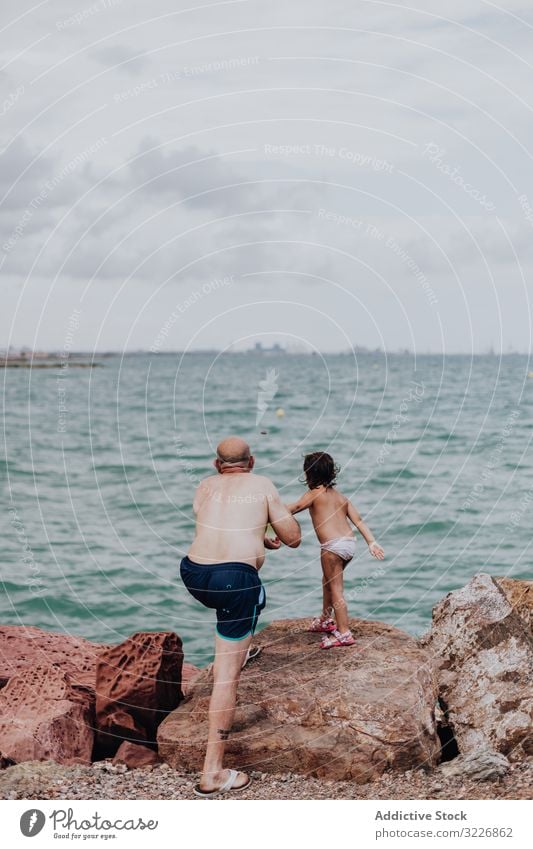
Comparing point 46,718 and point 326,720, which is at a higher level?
point 326,720

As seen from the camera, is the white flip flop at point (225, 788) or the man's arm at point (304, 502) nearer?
the white flip flop at point (225, 788)

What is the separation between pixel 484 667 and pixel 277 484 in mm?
17539

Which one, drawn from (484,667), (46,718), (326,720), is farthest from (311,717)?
(46,718)

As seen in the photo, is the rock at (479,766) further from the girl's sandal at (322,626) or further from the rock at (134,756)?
the rock at (134,756)

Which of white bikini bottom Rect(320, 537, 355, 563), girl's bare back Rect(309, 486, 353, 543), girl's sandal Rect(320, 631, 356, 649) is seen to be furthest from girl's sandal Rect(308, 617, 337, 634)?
girl's bare back Rect(309, 486, 353, 543)

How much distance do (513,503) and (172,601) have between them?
33.0 ft

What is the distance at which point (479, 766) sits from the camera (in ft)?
21.1

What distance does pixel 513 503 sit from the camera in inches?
892

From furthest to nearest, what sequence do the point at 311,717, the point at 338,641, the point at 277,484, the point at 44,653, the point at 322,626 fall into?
the point at 277,484, the point at 44,653, the point at 322,626, the point at 338,641, the point at 311,717

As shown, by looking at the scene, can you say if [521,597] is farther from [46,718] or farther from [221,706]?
[46,718]

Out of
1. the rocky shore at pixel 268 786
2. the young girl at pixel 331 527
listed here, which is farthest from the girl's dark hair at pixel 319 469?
the rocky shore at pixel 268 786

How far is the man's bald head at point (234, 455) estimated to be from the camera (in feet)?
21.1

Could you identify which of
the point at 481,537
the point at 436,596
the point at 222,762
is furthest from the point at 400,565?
the point at 222,762

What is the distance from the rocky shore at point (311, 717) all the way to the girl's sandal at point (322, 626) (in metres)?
0.07
